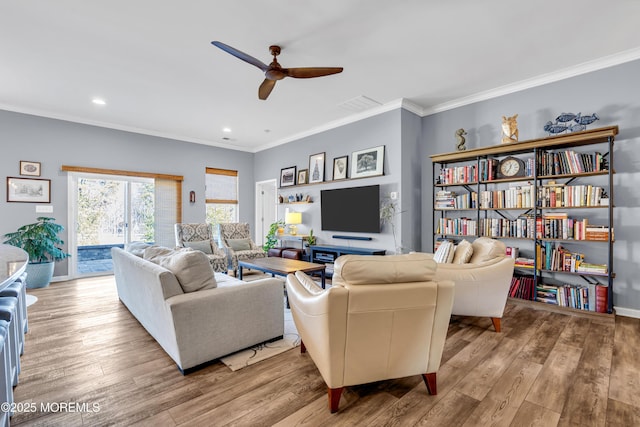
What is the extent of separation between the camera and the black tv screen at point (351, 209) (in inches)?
199

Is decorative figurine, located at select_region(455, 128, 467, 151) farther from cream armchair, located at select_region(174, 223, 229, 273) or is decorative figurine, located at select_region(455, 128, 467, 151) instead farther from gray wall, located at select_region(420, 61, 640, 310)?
cream armchair, located at select_region(174, 223, 229, 273)

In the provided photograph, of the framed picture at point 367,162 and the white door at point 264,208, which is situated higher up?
the framed picture at point 367,162

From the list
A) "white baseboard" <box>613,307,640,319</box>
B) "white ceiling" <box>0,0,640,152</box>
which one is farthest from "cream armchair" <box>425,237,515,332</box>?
"white ceiling" <box>0,0,640,152</box>

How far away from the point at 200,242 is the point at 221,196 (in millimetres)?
1900

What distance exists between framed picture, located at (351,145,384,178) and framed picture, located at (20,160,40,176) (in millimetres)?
5180

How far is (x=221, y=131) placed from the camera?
624cm

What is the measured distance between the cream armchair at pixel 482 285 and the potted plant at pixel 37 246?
5.56 metres

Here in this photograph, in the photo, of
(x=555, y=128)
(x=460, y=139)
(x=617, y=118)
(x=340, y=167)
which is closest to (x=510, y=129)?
(x=555, y=128)

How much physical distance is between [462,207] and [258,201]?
16.0 feet

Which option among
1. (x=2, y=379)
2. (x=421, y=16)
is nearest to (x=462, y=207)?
(x=421, y=16)

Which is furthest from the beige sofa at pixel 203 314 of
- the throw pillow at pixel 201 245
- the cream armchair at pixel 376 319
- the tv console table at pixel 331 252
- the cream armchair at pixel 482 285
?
the throw pillow at pixel 201 245

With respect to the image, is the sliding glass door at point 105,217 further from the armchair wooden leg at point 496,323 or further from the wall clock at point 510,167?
the wall clock at point 510,167

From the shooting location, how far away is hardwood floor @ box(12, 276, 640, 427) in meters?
1.71

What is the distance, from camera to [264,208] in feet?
25.5
